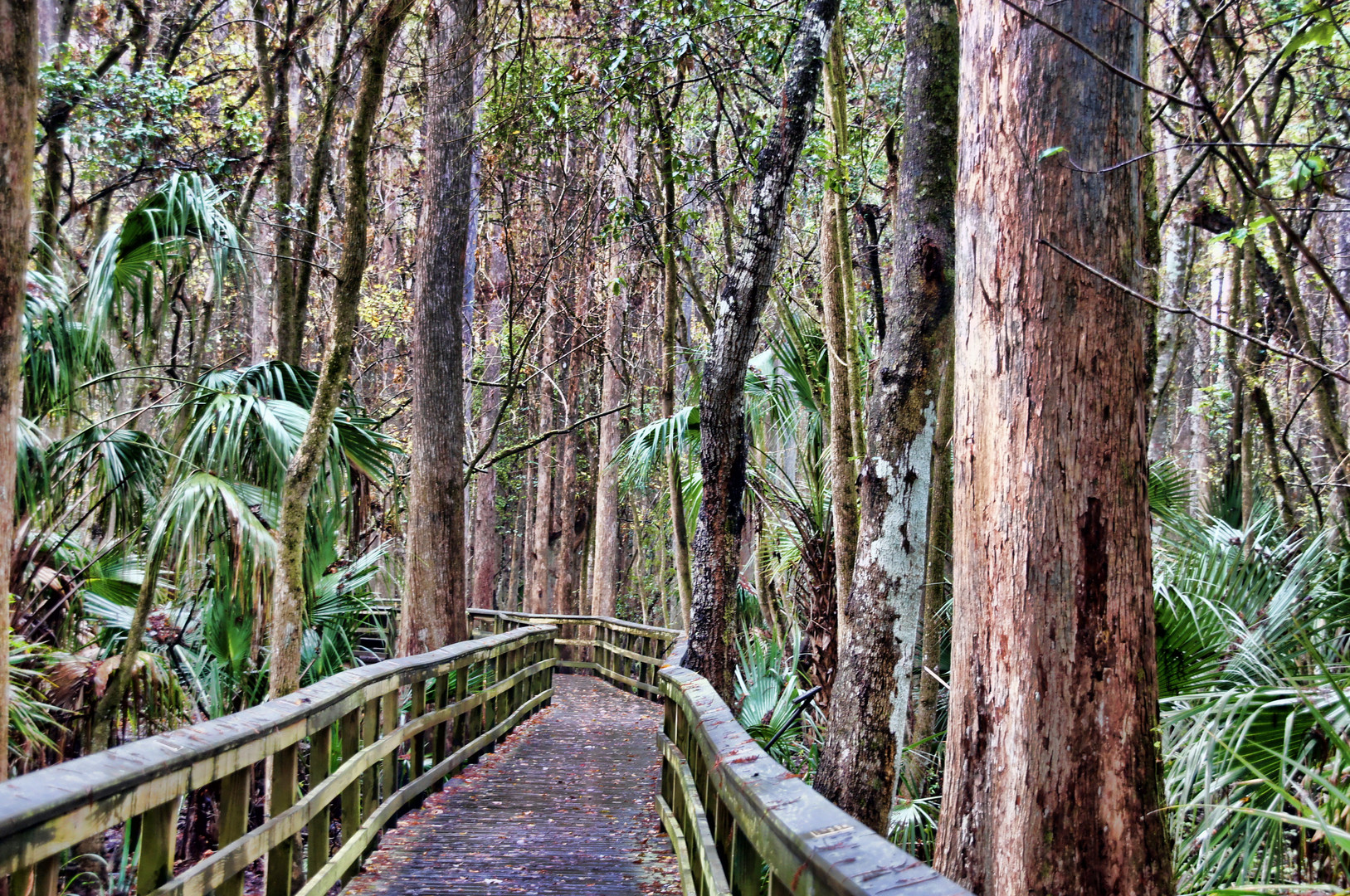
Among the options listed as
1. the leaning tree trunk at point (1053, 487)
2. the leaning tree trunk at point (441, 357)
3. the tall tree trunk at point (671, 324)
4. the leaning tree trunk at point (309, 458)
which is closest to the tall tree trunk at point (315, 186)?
the leaning tree trunk at point (309, 458)

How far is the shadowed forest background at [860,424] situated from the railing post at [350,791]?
1.45 metres

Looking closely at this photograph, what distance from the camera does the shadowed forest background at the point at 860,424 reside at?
2.74 meters

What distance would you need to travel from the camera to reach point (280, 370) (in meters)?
7.22

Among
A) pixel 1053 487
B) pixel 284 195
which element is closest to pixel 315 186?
pixel 284 195

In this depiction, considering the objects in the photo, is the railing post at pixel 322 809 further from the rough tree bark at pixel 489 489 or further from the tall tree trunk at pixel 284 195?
the rough tree bark at pixel 489 489

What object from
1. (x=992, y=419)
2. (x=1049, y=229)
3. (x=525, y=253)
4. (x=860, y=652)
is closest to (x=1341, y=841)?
(x=992, y=419)

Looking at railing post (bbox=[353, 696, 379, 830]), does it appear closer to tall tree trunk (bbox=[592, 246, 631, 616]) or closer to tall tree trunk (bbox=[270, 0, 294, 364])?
tall tree trunk (bbox=[270, 0, 294, 364])

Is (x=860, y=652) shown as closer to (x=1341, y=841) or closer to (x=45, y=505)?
(x=1341, y=841)

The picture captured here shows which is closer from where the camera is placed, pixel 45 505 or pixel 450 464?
pixel 45 505

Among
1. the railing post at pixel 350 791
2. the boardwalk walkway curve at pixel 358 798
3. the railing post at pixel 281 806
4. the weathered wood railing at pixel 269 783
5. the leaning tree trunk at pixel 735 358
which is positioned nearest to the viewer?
the boardwalk walkway curve at pixel 358 798

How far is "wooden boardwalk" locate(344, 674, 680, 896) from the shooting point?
189 inches

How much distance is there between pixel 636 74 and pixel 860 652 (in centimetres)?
528

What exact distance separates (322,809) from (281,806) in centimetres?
41

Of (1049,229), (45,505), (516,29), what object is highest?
(516,29)
